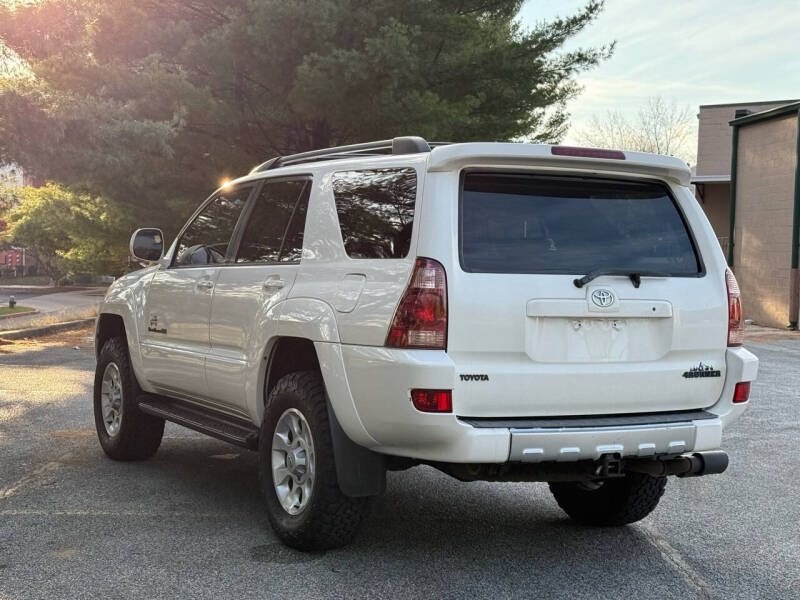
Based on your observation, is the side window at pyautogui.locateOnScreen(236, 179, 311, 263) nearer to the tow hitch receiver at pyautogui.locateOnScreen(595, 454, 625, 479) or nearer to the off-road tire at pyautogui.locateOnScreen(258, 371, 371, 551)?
the off-road tire at pyautogui.locateOnScreen(258, 371, 371, 551)

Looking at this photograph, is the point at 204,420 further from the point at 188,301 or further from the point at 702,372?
the point at 702,372

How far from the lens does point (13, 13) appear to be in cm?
1825

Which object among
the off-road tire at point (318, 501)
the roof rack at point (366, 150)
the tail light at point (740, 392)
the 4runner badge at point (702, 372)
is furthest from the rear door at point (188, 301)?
the tail light at point (740, 392)

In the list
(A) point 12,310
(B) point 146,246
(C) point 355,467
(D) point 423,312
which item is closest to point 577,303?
(D) point 423,312

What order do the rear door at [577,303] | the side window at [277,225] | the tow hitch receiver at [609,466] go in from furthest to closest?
the side window at [277,225] < the tow hitch receiver at [609,466] < the rear door at [577,303]

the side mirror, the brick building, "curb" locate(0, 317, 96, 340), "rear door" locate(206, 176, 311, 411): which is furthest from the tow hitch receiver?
the brick building

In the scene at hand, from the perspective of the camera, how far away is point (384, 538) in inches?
198

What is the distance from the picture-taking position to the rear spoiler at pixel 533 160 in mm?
4309

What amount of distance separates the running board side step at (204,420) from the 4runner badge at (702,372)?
229 cm

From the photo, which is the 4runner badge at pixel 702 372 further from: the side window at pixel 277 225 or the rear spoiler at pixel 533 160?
the side window at pixel 277 225

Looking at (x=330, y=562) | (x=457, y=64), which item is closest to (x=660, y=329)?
(x=330, y=562)

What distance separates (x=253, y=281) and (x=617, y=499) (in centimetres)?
236

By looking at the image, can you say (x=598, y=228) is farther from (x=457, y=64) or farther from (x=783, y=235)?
(x=783, y=235)

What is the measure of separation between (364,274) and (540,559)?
1.68 meters
